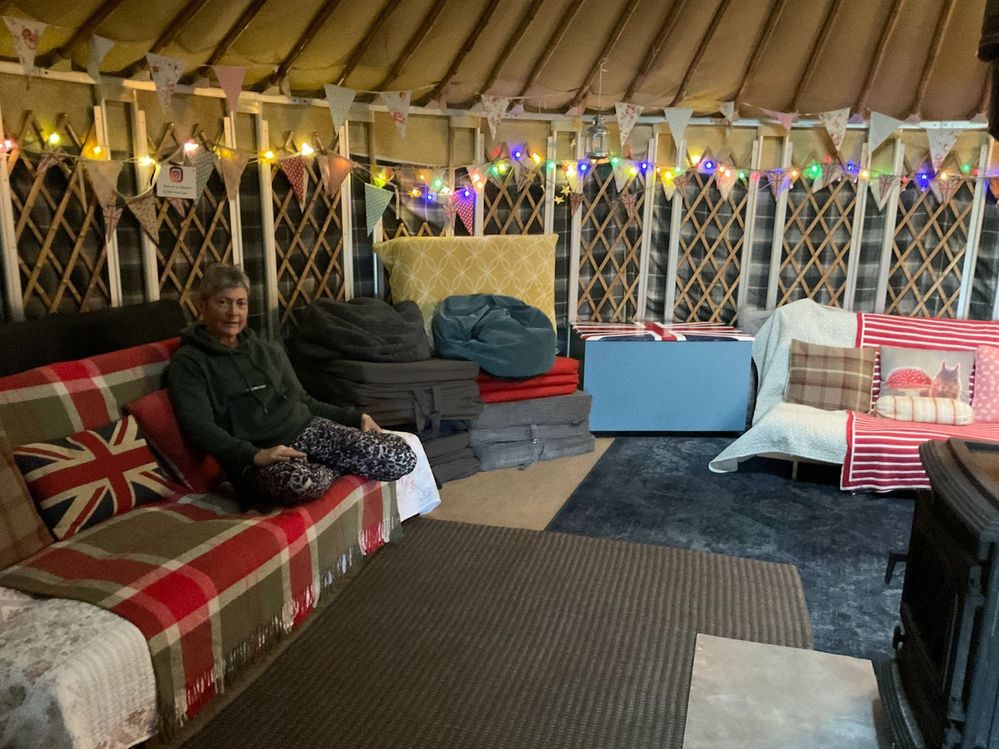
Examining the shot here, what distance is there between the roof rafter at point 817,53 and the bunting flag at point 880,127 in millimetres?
371

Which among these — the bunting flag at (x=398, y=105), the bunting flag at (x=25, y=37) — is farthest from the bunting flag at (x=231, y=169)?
the bunting flag at (x=25, y=37)

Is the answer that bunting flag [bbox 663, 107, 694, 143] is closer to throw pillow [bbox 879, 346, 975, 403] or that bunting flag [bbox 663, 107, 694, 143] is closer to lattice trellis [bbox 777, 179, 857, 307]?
lattice trellis [bbox 777, 179, 857, 307]

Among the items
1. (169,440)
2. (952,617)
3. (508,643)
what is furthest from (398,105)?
(952,617)

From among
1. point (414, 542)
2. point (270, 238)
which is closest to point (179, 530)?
point (414, 542)

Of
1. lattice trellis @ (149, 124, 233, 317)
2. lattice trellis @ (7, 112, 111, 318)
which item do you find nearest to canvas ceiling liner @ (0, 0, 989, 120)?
lattice trellis @ (149, 124, 233, 317)

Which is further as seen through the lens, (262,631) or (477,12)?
(477,12)

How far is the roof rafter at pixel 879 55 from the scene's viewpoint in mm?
3709

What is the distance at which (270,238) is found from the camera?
11.8 feet

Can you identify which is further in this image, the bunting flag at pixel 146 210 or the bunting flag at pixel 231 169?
the bunting flag at pixel 231 169

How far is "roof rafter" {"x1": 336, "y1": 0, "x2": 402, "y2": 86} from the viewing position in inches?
132

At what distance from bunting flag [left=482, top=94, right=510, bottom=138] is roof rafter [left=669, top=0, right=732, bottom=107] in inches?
34.6

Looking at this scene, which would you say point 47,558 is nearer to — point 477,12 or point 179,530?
point 179,530

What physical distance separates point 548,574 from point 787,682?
895 millimetres

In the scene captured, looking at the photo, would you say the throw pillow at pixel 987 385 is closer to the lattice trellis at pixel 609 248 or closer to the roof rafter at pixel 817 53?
the roof rafter at pixel 817 53
